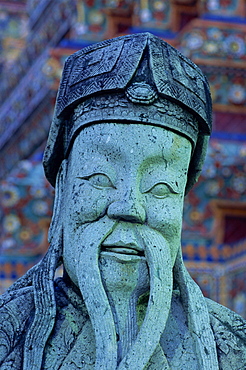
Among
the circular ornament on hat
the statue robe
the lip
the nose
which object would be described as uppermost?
the circular ornament on hat

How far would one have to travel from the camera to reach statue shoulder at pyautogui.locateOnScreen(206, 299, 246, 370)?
364 cm

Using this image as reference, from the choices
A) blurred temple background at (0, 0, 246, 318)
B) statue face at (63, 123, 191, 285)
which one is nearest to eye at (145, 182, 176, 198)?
statue face at (63, 123, 191, 285)

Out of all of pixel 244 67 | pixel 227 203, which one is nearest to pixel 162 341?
pixel 227 203

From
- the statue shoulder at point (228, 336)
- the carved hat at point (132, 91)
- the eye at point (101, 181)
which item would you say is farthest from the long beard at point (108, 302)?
the carved hat at point (132, 91)

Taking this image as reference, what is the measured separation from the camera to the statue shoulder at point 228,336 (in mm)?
3640

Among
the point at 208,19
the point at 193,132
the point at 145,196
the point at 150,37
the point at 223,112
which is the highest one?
the point at 208,19

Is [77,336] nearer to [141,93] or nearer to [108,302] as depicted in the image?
[108,302]

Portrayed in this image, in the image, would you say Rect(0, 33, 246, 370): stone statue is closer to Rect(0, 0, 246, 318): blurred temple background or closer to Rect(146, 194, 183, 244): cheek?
Rect(146, 194, 183, 244): cheek

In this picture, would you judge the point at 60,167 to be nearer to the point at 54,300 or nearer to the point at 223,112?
the point at 54,300

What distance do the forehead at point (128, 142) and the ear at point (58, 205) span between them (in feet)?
0.58

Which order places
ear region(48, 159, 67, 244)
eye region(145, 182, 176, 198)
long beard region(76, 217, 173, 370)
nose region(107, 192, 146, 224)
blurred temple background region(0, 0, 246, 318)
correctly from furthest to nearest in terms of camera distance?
blurred temple background region(0, 0, 246, 318)
ear region(48, 159, 67, 244)
eye region(145, 182, 176, 198)
nose region(107, 192, 146, 224)
long beard region(76, 217, 173, 370)

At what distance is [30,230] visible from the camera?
10.4 metres

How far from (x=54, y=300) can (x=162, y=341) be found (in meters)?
0.39

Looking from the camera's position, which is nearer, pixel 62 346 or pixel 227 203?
pixel 62 346
